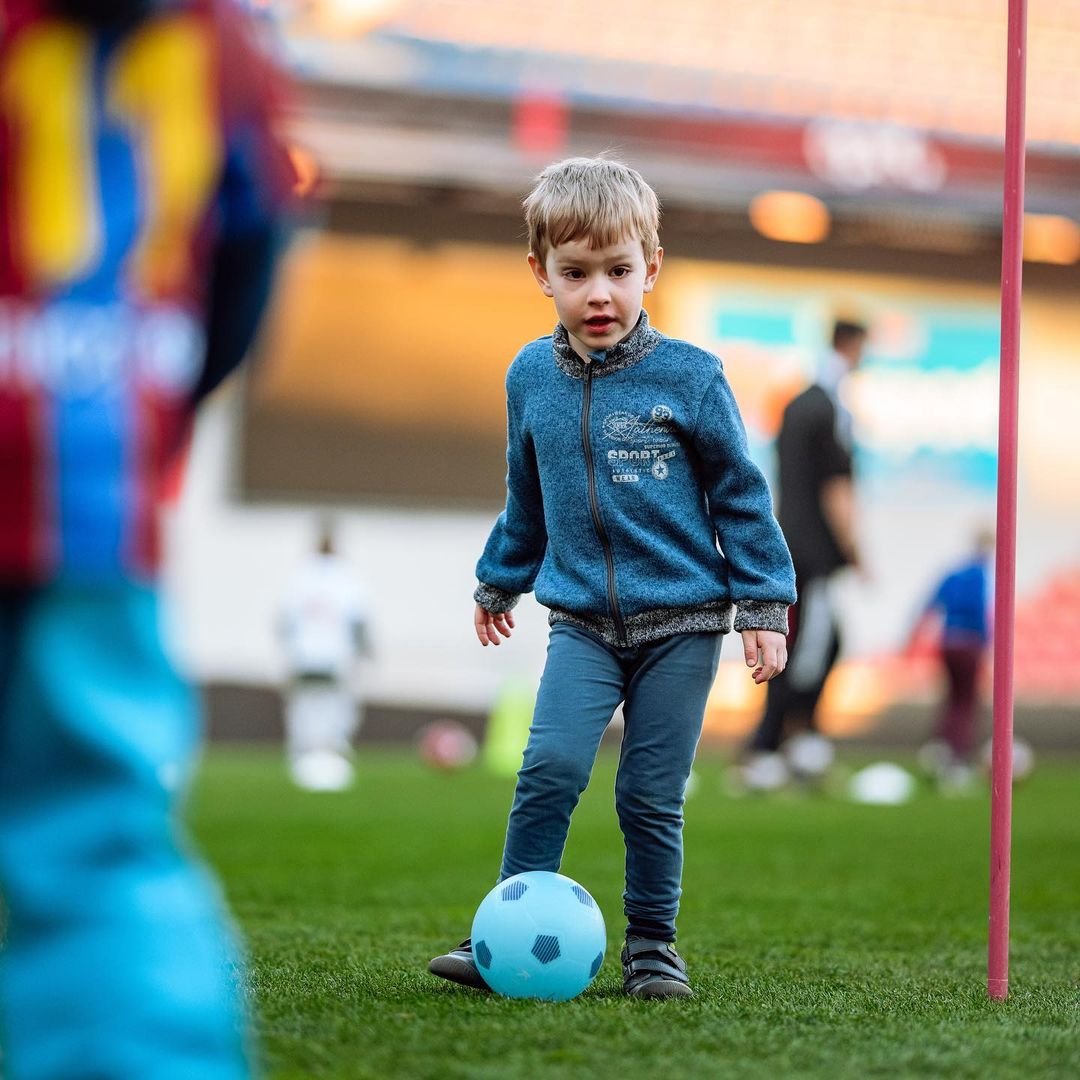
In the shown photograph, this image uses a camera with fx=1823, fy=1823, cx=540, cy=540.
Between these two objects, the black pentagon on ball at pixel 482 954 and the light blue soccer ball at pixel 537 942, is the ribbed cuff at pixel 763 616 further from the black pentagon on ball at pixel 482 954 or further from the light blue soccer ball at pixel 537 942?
the black pentagon on ball at pixel 482 954

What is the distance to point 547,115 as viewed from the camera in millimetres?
14539

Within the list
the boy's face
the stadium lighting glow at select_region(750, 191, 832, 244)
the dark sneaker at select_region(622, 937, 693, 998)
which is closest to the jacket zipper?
the boy's face

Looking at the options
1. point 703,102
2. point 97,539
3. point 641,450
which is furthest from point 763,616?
point 703,102

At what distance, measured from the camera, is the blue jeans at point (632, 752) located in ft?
10.9

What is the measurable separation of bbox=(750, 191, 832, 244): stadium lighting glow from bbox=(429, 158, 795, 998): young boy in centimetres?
1241

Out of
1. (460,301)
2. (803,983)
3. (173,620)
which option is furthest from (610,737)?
(173,620)

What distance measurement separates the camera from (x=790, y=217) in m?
16.5

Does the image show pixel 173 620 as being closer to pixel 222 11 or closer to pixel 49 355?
pixel 49 355

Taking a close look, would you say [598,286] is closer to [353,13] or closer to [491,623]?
[491,623]

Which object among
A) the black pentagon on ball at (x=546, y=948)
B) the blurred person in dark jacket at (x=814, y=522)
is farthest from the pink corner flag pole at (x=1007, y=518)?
the blurred person in dark jacket at (x=814, y=522)

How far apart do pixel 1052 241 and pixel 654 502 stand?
1538 cm

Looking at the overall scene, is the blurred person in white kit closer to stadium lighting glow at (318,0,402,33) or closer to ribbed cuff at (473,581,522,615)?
stadium lighting glow at (318,0,402,33)

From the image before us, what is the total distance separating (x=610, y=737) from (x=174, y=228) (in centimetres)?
1271

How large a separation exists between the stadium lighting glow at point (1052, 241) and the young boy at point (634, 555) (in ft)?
47.5
